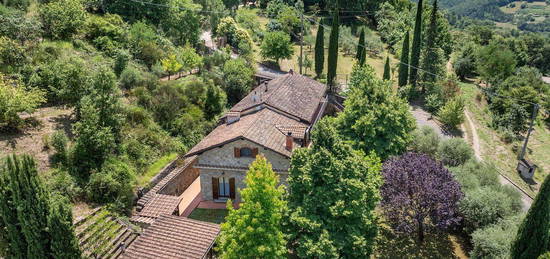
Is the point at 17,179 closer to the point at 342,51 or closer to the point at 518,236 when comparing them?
the point at 518,236

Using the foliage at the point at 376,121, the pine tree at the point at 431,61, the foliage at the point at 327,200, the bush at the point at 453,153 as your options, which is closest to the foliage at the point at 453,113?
the pine tree at the point at 431,61

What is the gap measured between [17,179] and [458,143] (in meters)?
31.9

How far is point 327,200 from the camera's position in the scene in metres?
20.0

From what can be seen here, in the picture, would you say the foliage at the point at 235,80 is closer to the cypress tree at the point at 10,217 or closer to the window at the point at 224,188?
the window at the point at 224,188

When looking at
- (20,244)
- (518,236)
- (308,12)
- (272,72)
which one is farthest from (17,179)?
(308,12)

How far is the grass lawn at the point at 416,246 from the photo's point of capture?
24.5 m

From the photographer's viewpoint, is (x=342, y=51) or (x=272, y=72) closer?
(x=272, y=72)

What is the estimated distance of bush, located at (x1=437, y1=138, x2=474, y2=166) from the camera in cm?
3203

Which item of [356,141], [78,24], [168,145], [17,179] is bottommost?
[168,145]

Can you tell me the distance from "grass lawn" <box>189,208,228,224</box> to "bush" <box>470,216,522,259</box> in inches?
660

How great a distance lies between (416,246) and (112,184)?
68.5 feet

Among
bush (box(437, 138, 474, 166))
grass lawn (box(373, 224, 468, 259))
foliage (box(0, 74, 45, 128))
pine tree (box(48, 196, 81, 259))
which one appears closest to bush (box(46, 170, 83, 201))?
foliage (box(0, 74, 45, 128))

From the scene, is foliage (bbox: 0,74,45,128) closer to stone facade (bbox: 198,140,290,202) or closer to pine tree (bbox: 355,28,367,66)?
stone facade (bbox: 198,140,290,202)

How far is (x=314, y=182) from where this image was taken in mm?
20172
